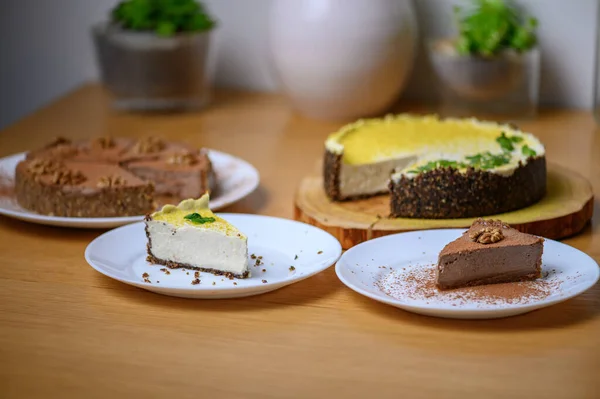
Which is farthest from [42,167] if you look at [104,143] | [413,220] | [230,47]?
[230,47]

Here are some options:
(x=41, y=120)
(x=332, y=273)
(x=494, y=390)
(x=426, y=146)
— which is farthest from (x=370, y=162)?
(x=41, y=120)

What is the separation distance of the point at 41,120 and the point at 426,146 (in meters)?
1.27

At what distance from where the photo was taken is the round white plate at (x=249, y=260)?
145cm

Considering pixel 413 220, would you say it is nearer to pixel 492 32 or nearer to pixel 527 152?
pixel 527 152

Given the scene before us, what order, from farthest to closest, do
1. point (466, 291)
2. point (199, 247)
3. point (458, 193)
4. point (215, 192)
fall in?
1. point (215, 192)
2. point (458, 193)
3. point (199, 247)
4. point (466, 291)

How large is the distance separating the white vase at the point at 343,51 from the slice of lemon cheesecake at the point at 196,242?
96 cm

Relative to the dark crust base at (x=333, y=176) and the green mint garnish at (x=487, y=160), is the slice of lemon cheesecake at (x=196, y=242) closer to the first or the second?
the dark crust base at (x=333, y=176)

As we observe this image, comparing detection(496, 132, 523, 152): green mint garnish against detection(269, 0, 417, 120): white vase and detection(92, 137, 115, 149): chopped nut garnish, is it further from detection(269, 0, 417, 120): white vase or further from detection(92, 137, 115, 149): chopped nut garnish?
detection(92, 137, 115, 149): chopped nut garnish

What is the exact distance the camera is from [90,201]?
180 cm

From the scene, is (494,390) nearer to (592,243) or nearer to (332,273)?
(332,273)

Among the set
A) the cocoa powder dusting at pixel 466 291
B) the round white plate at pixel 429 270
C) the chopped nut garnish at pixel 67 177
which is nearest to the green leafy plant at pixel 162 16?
the chopped nut garnish at pixel 67 177

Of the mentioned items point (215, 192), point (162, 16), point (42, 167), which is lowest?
point (215, 192)

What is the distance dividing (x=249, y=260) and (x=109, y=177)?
388 millimetres

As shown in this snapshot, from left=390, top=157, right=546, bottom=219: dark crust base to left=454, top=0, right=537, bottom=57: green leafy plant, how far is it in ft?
2.66
